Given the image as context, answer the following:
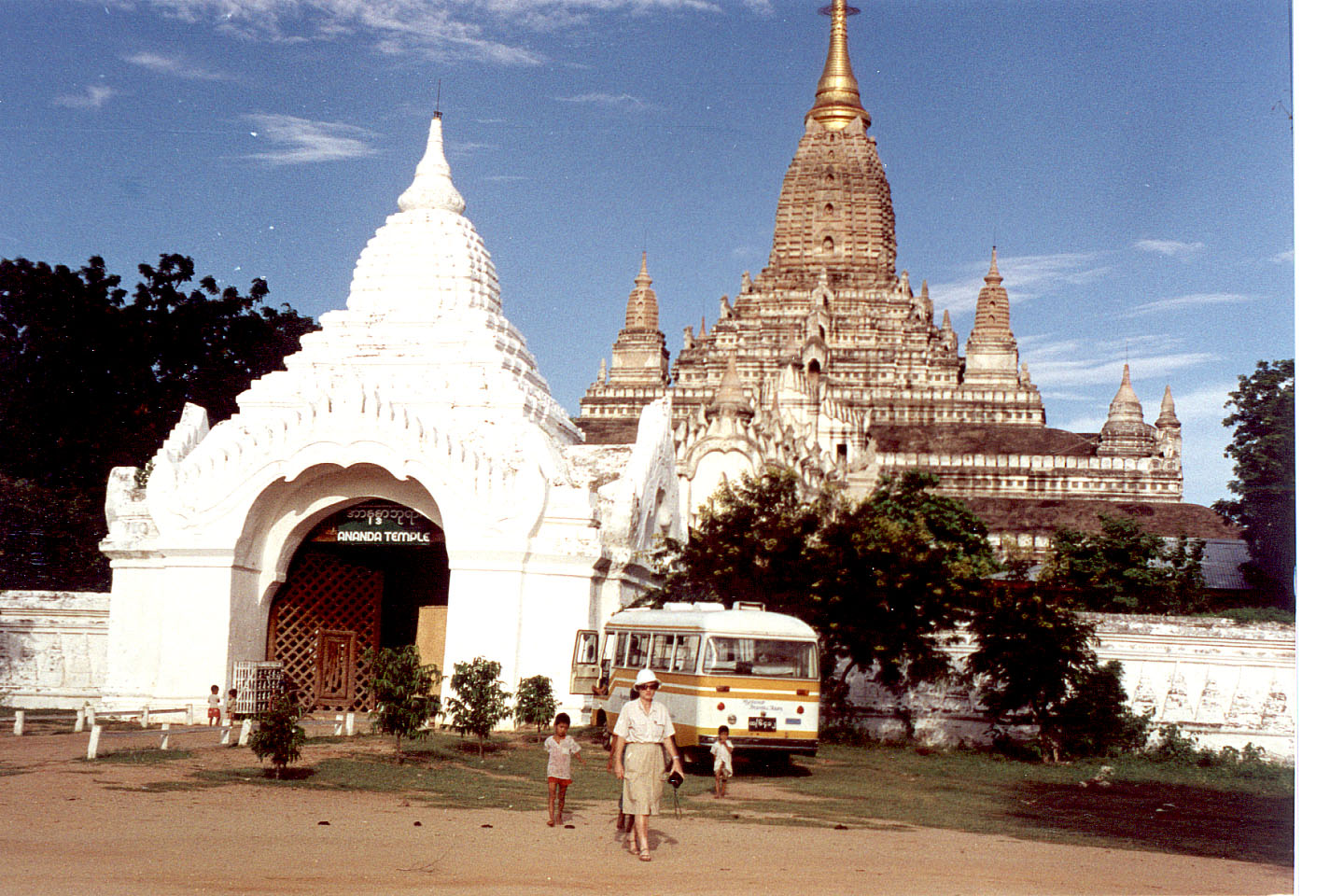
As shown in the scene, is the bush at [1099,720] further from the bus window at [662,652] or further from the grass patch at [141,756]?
the grass patch at [141,756]

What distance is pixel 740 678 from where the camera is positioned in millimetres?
18594

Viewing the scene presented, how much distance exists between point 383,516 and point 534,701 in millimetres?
4449

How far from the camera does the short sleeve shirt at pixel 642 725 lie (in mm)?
12164

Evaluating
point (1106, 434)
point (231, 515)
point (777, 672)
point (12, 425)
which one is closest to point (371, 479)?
point (231, 515)

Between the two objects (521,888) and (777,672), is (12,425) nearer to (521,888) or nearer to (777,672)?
(777,672)

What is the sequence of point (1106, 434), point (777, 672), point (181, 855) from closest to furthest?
point (181, 855) < point (777, 672) < point (1106, 434)

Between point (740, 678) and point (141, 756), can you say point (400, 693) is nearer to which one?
point (141, 756)

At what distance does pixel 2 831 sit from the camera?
12.6 metres

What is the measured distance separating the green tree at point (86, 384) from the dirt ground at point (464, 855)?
2077cm

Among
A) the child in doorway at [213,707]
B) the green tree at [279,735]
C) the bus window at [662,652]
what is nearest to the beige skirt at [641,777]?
the green tree at [279,735]

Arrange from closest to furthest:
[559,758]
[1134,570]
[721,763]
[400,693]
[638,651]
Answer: [559,758] < [721,763] < [400,693] < [638,651] < [1134,570]

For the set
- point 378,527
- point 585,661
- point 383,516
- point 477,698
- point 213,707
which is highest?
point 383,516

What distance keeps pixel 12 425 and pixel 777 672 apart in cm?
2560

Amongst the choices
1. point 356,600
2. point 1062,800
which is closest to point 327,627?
point 356,600
